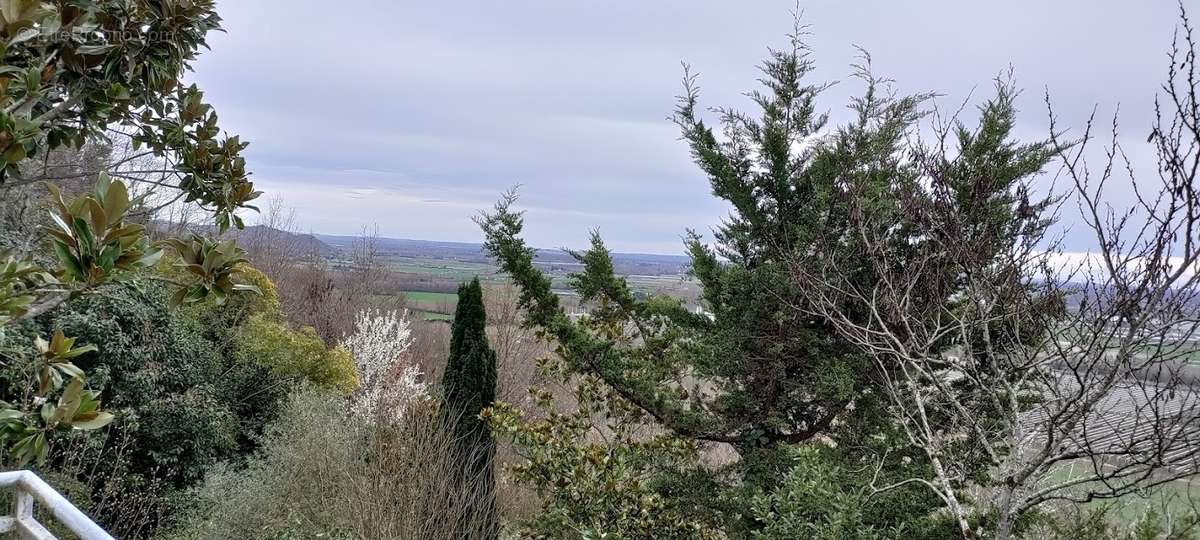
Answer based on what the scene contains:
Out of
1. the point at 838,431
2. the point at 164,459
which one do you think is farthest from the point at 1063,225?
the point at 164,459

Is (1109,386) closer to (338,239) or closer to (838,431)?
(838,431)

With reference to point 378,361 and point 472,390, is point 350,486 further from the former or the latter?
point 378,361

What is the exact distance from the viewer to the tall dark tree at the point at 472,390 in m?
7.49

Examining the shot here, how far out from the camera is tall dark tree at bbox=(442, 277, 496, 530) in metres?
7.49

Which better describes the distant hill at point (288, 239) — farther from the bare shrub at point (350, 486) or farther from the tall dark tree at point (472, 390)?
the tall dark tree at point (472, 390)

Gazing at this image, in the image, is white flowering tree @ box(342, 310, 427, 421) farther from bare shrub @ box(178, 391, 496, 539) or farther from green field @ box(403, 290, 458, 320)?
green field @ box(403, 290, 458, 320)

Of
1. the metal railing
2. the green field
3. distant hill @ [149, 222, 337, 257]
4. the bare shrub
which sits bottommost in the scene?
the bare shrub

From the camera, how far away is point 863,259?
560 cm

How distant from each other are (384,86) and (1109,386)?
9.30 meters

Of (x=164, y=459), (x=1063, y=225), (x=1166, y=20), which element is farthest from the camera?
(x=164, y=459)

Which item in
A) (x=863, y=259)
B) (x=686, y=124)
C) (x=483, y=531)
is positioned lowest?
(x=483, y=531)

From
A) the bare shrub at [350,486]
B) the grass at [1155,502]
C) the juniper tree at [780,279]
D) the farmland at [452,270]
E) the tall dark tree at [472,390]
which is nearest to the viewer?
the grass at [1155,502]

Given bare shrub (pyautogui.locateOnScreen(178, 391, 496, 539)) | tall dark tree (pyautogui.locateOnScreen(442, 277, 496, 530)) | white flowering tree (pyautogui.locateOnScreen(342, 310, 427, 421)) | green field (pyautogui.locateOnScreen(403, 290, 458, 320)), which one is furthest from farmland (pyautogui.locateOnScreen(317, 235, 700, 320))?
bare shrub (pyautogui.locateOnScreen(178, 391, 496, 539))

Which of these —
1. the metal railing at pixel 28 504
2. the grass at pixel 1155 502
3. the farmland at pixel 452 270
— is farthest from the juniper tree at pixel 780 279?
the metal railing at pixel 28 504
